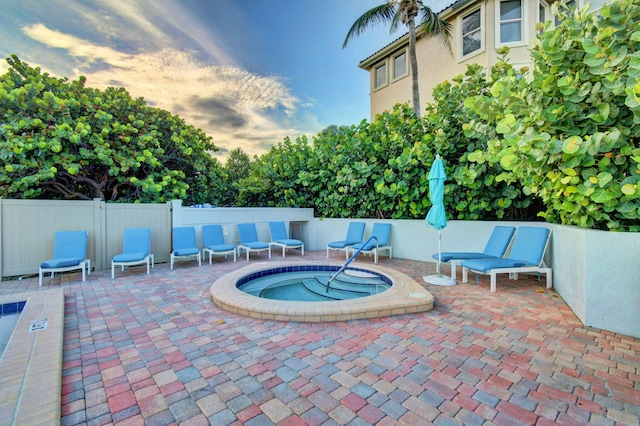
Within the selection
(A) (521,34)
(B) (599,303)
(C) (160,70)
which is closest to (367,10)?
(A) (521,34)

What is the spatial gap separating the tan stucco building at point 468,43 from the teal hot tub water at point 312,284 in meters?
7.88

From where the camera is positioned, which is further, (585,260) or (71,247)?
(71,247)

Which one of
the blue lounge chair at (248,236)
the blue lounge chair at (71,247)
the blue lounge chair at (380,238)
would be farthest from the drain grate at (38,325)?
the blue lounge chair at (380,238)

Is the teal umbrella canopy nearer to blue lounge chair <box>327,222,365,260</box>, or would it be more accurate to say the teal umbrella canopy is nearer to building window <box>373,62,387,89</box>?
blue lounge chair <box>327,222,365,260</box>

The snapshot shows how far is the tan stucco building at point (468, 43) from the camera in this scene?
1018 cm

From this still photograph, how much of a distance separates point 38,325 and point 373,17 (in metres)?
13.4

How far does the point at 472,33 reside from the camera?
1092 cm

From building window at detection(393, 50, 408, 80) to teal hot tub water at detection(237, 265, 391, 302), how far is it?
1063 centimetres

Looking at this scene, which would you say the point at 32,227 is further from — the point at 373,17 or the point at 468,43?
the point at 468,43

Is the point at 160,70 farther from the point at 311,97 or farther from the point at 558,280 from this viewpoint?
the point at 558,280

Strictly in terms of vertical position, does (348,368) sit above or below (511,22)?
below

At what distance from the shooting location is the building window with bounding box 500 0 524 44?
10.2m

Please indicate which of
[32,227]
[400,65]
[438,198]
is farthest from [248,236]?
[400,65]

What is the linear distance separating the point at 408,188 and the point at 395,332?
17.1 ft
